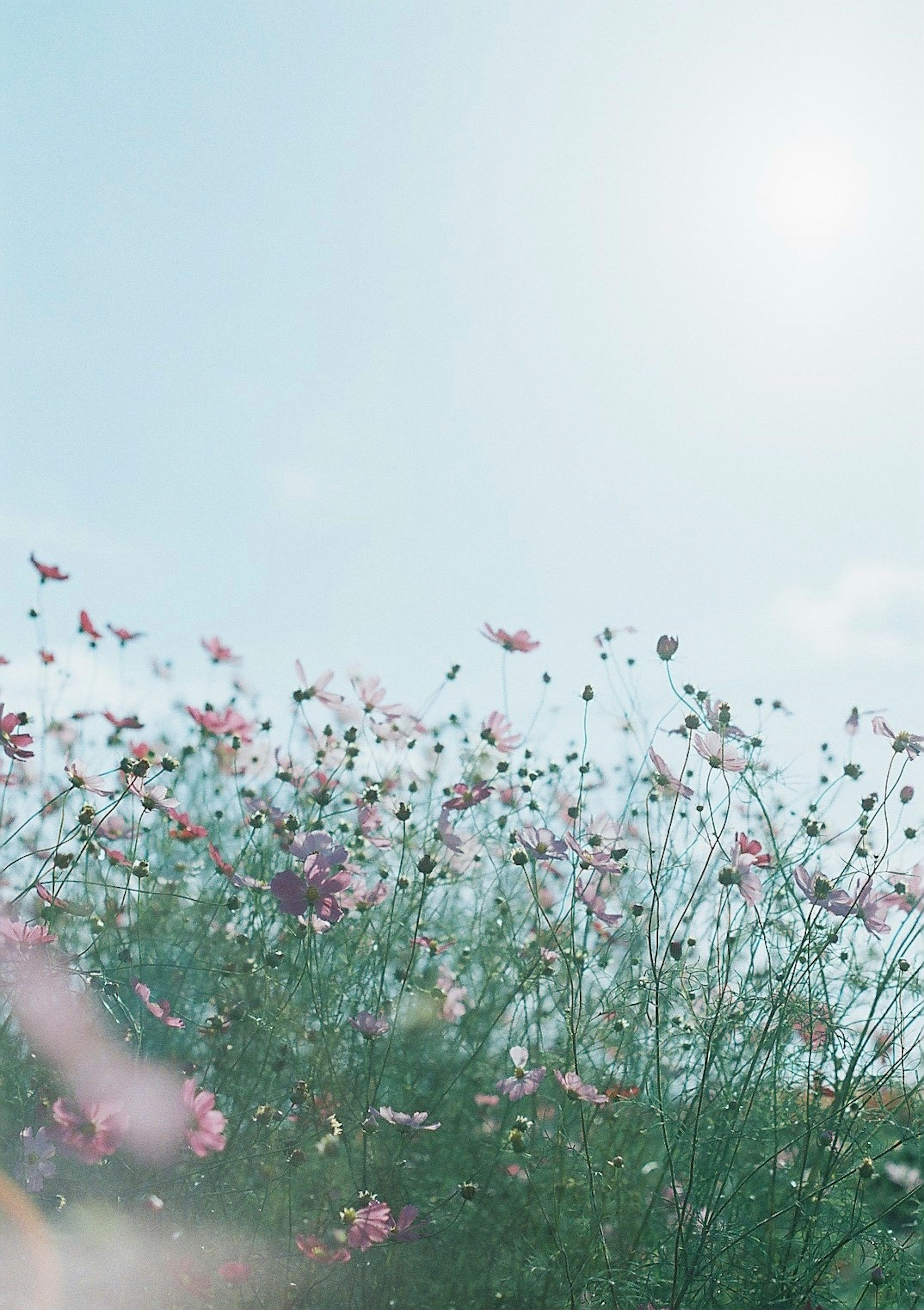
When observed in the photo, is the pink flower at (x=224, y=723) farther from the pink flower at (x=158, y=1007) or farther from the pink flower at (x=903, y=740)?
the pink flower at (x=903, y=740)

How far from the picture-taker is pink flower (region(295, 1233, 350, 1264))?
1.66m

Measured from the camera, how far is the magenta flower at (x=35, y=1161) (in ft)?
5.71

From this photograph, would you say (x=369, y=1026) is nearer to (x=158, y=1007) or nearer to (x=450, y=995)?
(x=158, y=1007)

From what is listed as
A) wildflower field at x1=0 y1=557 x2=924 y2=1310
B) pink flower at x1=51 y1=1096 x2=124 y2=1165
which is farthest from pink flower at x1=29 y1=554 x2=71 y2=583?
pink flower at x1=51 y1=1096 x2=124 y2=1165

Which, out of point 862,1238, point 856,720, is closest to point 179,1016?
point 862,1238

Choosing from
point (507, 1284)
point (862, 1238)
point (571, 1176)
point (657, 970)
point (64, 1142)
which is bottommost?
point (862, 1238)

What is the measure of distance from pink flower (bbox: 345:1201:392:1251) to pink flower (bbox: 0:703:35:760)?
0.97 meters

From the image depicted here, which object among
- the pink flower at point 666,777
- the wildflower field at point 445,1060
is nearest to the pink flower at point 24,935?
the wildflower field at point 445,1060

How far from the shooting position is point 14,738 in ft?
5.80

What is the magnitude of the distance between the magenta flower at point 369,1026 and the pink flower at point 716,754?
76cm

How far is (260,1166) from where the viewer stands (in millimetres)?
1816

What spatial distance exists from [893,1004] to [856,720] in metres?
0.65

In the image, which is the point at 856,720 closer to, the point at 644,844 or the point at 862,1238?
the point at 644,844

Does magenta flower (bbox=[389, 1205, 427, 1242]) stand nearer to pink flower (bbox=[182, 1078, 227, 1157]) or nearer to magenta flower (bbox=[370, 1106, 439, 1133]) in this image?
magenta flower (bbox=[370, 1106, 439, 1133])
